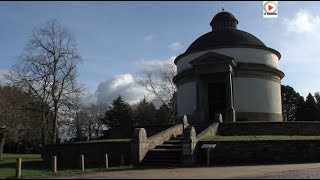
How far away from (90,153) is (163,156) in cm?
561

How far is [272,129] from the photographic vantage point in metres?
31.0

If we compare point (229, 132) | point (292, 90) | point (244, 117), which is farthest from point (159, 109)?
point (229, 132)

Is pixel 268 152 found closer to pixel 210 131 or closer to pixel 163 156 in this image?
pixel 163 156

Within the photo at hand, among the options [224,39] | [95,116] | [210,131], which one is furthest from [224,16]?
[95,116]

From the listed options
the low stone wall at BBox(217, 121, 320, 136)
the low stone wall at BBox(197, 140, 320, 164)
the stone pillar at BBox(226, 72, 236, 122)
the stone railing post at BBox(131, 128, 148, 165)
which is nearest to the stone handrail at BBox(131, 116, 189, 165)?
the stone railing post at BBox(131, 128, 148, 165)

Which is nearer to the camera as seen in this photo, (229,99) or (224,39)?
(229,99)

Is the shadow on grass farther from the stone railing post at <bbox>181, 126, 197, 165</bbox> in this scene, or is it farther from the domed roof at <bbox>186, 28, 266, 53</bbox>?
the domed roof at <bbox>186, 28, 266, 53</bbox>

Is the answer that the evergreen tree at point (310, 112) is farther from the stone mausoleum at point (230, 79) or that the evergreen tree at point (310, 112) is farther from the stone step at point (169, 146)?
the stone step at point (169, 146)

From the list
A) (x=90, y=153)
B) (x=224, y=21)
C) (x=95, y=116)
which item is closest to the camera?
(x=90, y=153)

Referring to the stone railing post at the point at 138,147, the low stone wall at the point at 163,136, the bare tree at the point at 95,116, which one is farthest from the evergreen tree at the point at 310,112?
the bare tree at the point at 95,116

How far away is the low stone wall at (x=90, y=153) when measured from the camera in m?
25.9

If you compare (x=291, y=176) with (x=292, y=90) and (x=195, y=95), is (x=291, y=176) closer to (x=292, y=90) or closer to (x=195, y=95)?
(x=195, y=95)

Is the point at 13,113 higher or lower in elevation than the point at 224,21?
lower

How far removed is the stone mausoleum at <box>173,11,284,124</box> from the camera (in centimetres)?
3706
